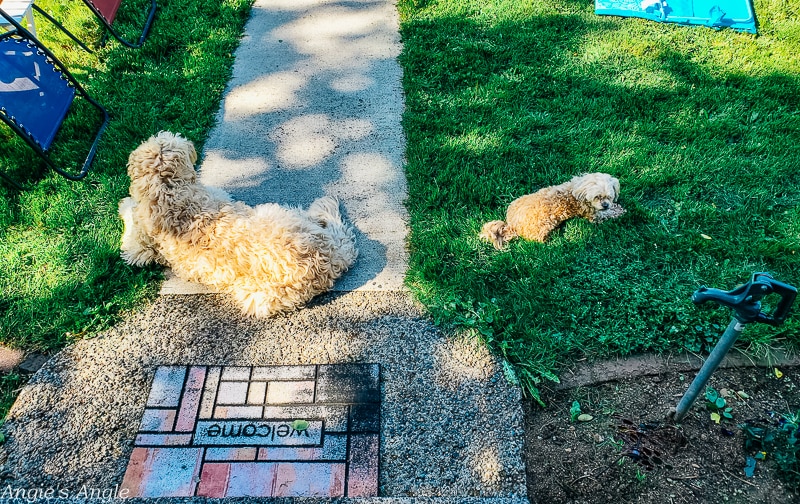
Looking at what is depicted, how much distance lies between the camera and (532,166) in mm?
4703

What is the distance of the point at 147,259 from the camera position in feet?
13.1

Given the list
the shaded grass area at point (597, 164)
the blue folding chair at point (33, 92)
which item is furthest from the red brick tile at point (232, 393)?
the blue folding chair at point (33, 92)

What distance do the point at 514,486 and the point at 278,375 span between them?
1.55m

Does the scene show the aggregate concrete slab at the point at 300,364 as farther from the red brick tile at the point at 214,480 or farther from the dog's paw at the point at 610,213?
the dog's paw at the point at 610,213

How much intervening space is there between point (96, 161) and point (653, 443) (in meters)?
4.99

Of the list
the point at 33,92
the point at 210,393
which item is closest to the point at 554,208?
the point at 210,393

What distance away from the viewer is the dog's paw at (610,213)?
4102mm

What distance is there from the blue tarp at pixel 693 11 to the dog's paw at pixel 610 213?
3259 millimetres

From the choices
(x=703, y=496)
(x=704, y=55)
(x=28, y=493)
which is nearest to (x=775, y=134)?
(x=704, y=55)

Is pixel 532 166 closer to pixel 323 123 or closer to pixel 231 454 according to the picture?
pixel 323 123

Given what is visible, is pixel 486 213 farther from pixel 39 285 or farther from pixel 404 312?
pixel 39 285

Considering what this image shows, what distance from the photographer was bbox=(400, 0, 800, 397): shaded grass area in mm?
3654

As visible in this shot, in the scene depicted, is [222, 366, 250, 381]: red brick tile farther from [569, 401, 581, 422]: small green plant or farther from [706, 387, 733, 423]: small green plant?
[706, 387, 733, 423]: small green plant

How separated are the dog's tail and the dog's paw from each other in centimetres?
67
